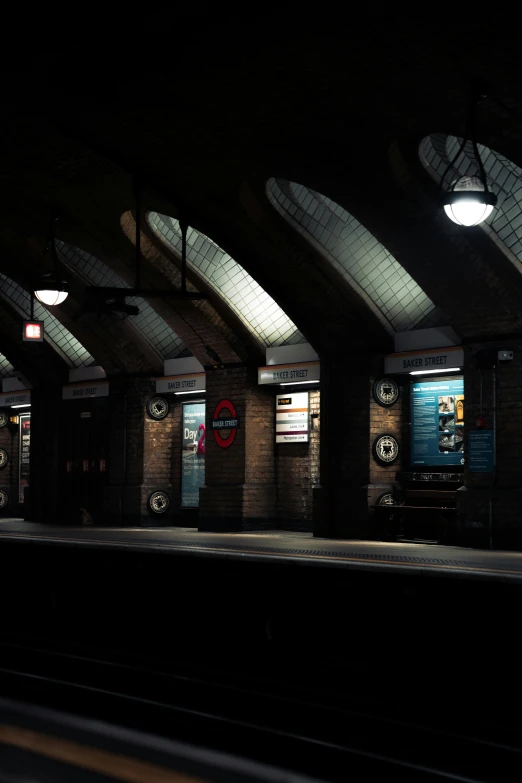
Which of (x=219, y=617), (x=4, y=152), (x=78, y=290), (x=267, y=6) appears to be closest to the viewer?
(x=267, y=6)

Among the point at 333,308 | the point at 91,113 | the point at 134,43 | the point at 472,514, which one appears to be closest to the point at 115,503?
the point at 333,308

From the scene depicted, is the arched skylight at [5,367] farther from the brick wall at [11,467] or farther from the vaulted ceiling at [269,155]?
the vaulted ceiling at [269,155]

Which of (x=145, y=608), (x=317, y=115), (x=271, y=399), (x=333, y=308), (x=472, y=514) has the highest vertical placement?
(x=317, y=115)

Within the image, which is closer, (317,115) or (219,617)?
(219,617)

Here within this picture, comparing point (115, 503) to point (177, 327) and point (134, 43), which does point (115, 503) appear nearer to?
point (177, 327)

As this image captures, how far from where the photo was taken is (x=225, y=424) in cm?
2009

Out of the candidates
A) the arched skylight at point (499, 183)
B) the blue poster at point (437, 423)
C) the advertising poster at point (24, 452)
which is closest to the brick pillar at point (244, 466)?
the blue poster at point (437, 423)

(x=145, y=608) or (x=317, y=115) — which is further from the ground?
(x=317, y=115)

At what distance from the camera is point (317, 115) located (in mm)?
12516

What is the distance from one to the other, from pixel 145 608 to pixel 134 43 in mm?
6068

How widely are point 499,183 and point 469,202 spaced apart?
448 centimetres

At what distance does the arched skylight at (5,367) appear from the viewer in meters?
27.5

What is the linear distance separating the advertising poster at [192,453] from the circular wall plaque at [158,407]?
396 millimetres

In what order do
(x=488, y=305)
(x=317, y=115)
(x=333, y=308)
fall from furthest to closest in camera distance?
(x=333, y=308), (x=488, y=305), (x=317, y=115)
